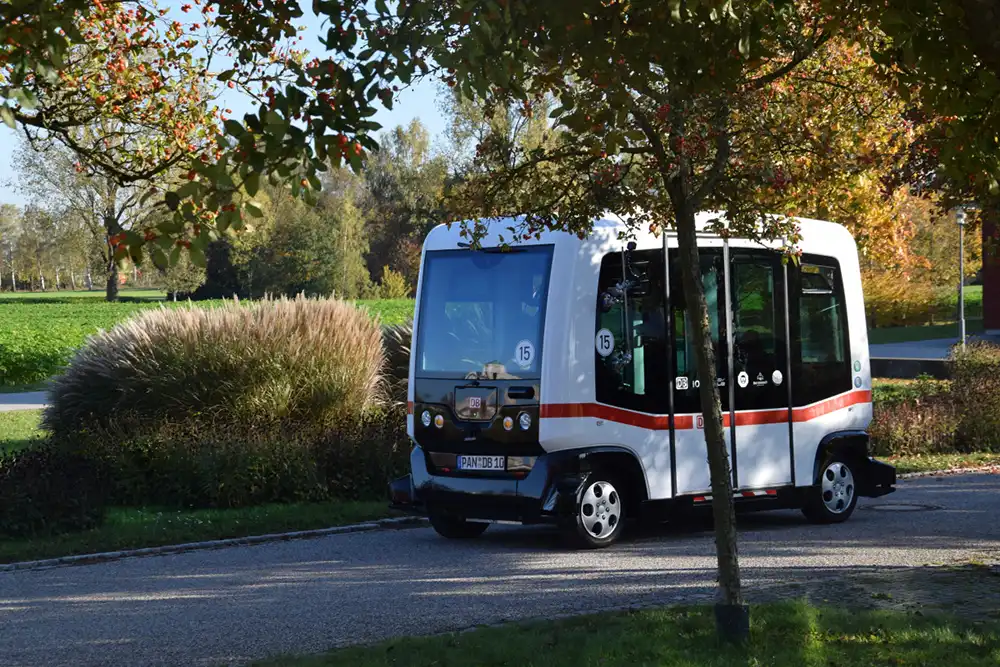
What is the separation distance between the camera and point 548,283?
11617 millimetres

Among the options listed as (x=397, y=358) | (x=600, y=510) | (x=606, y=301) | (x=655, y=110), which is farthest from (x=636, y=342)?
(x=397, y=358)

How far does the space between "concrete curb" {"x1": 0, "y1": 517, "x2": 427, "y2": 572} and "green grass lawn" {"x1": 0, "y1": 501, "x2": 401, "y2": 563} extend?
0.21 metres

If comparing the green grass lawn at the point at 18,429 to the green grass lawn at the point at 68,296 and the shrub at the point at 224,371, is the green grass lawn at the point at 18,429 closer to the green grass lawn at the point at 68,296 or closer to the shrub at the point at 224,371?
the shrub at the point at 224,371

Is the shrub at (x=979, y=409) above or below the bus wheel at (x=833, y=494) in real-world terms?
above

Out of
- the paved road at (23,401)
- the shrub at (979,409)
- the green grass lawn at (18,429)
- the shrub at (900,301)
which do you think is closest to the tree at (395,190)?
the shrub at (900,301)

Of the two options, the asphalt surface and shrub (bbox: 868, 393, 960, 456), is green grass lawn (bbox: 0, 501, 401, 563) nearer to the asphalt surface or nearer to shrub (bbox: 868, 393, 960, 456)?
the asphalt surface

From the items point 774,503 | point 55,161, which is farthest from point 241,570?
point 55,161

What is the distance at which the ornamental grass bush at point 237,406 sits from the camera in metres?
14.4

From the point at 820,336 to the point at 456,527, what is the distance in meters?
3.89

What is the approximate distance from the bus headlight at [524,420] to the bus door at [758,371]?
2.03 meters

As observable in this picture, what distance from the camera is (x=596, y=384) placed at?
38.3 feet

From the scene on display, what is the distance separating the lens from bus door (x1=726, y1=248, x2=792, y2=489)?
12578mm

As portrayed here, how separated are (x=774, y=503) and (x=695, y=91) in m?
5.59

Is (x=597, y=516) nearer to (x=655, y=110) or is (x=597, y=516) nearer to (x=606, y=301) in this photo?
(x=606, y=301)
